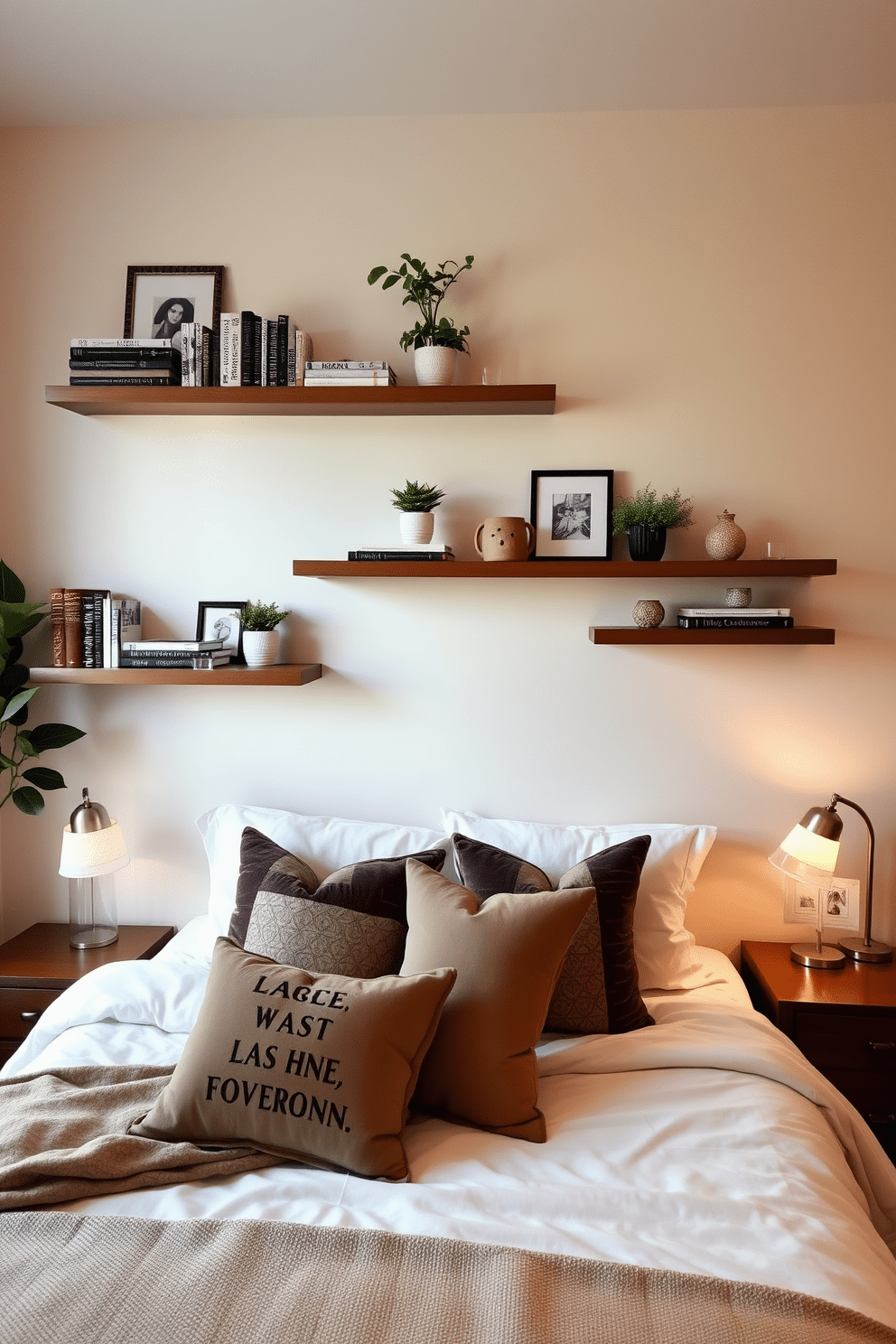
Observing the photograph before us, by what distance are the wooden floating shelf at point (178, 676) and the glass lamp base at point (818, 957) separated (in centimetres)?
148

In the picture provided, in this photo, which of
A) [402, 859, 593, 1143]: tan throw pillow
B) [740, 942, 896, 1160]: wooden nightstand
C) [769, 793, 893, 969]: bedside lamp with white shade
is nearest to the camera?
[402, 859, 593, 1143]: tan throw pillow

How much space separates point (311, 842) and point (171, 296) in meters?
1.56

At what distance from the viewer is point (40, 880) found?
2725 mm

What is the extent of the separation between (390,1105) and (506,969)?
321mm

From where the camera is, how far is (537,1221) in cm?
141

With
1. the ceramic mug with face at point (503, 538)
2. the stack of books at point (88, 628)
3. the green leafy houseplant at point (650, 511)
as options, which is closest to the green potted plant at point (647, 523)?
the green leafy houseplant at point (650, 511)

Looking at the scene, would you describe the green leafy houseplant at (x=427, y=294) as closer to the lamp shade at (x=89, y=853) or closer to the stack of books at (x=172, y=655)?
the stack of books at (x=172, y=655)

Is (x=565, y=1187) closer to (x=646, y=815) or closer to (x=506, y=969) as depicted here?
(x=506, y=969)

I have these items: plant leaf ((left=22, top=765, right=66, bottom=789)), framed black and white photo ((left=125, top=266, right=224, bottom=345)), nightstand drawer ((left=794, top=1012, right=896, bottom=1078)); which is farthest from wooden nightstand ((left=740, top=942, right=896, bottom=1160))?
framed black and white photo ((left=125, top=266, right=224, bottom=345))

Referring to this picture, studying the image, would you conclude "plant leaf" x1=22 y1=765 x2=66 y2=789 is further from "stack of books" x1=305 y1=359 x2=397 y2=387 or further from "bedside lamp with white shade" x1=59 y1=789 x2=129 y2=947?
"stack of books" x1=305 y1=359 x2=397 y2=387

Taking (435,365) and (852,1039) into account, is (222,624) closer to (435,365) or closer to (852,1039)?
(435,365)

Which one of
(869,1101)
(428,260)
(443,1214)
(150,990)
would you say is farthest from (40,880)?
(869,1101)

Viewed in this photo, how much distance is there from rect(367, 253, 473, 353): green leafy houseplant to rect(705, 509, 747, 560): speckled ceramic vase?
2.70 feet

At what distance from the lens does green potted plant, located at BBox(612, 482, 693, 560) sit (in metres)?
2.39
